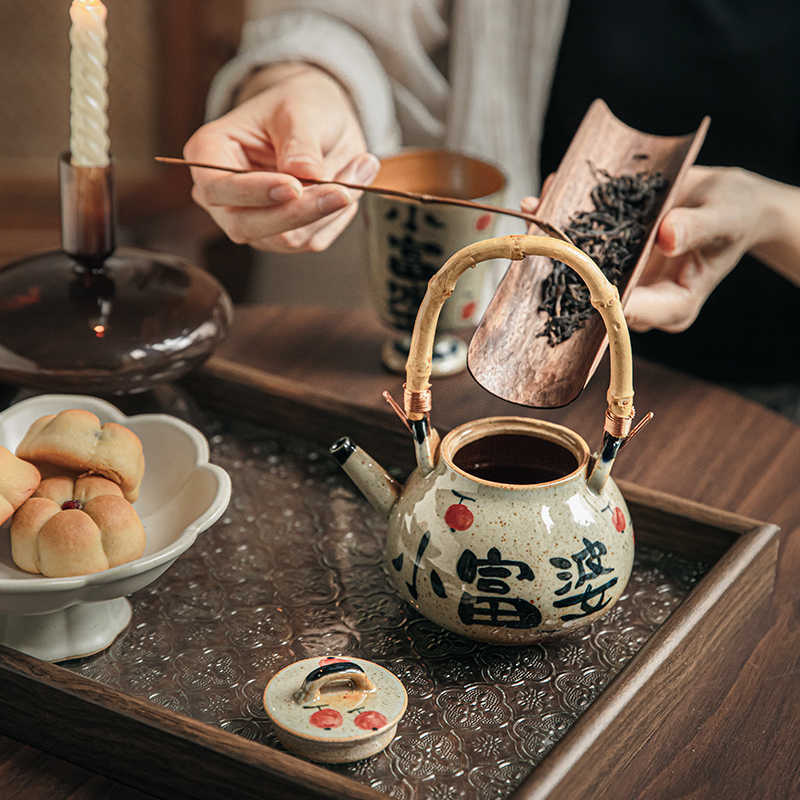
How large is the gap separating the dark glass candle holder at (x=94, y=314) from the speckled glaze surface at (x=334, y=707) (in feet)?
0.98

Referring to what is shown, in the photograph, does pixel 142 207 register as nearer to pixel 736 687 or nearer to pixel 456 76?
pixel 456 76

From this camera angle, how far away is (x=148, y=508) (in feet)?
2.31

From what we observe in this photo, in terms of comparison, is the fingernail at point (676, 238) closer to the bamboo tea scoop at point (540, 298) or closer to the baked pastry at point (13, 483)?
the bamboo tea scoop at point (540, 298)

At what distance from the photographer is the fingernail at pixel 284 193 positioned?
29.4 inches

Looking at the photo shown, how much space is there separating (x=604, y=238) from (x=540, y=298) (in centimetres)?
9

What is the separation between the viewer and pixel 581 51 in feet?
4.00

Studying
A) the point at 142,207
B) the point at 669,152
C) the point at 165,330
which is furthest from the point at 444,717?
the point at 142,207

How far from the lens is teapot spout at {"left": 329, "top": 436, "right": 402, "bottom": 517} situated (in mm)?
643

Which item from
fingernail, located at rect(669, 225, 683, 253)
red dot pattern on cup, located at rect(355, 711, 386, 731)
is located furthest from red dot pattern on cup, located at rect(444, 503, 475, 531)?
fingernail, located at rect(669, 225, 683, 253)

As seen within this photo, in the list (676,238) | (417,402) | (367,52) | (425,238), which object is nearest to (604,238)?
(676,238)

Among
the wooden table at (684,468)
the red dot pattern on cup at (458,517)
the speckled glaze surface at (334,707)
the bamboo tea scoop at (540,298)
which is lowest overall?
the wooden table at (684,468)

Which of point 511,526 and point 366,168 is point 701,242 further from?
point 511,526

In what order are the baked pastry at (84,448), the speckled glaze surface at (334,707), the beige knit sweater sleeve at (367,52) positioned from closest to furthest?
the speckled glaze surface at (334,707)
the baked pastry at (84,448)
the beige knit sweater sleeve at (367,52)

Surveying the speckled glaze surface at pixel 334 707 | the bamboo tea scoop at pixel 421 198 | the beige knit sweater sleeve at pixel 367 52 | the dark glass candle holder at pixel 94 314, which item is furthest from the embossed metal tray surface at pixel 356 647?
the beige knit sweater sleeve at pixel 367 52
